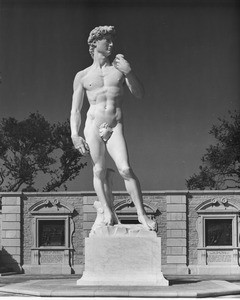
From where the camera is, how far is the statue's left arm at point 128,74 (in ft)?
45.6

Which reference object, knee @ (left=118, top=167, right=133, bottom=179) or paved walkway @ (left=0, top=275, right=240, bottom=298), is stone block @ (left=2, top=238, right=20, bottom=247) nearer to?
paved walkway @ (left=0, top=275, right=240, bottom=298)

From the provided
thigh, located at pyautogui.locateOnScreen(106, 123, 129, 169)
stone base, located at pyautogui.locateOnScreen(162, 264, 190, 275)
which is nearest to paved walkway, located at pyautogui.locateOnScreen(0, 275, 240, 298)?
thigh, located at pyautogui.locateOnScreen(106, 123, 129, 169)

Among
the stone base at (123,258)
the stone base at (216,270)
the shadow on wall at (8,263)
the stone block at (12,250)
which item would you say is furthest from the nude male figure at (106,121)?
the stone block at (12,250)

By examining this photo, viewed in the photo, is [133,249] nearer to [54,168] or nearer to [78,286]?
[78,286]

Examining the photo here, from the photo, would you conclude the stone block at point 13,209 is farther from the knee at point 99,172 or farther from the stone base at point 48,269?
the knee at point 99,172

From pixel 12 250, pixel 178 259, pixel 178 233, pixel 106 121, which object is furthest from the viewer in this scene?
pixel 12 250

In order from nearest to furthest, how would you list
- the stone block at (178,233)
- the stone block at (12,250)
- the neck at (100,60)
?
1. the neck at (100,60)
2. the stone block at (178,233)
3. the stone block at (12,250)

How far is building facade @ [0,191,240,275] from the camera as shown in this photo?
91.9 ft

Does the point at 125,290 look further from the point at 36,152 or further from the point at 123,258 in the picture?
the point at 36,152

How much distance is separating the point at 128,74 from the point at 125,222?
1436 cm

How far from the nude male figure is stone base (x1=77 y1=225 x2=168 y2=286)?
265 mm

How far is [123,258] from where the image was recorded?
13734 mm

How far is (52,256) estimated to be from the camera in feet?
93.4

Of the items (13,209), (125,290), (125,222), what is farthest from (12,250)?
(125,290)
